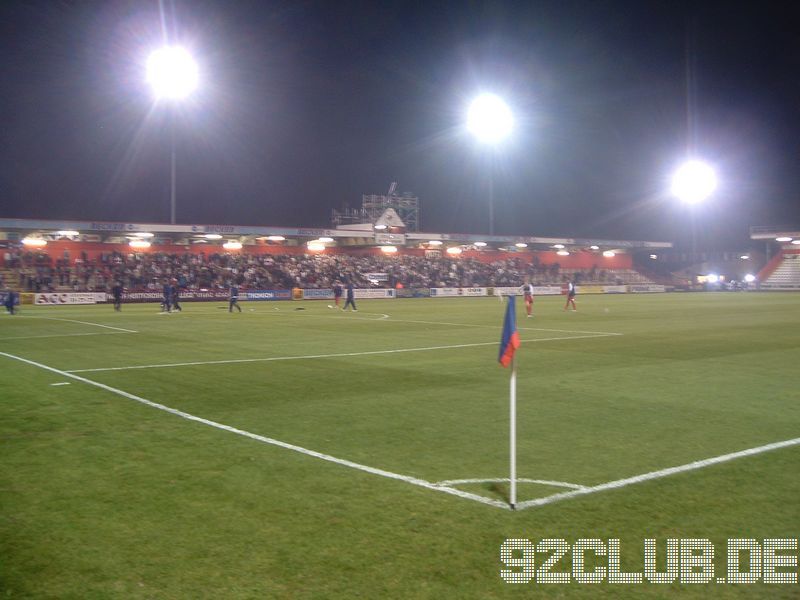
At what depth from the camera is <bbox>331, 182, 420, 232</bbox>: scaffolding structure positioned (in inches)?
2832

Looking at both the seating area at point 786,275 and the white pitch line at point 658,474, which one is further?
the seating area at point 786,275

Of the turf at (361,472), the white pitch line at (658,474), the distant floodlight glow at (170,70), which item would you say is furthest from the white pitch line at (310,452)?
the distant floodlight glow at (170,70)

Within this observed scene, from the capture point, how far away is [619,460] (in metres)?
7.41

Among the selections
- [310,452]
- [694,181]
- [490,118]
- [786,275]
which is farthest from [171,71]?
[786,275]

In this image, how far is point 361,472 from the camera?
274 inches

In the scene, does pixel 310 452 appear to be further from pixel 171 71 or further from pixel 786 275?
pixel 786 275

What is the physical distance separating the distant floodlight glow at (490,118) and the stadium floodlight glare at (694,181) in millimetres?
25700

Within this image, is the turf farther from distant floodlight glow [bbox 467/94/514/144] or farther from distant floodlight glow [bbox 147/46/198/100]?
distant floodlight glow [bbox 467/94/514/144]

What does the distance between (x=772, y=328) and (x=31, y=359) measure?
25975mm

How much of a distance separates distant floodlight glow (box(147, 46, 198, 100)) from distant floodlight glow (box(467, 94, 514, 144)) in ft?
77.6

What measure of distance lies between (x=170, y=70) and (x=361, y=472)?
40993 mm

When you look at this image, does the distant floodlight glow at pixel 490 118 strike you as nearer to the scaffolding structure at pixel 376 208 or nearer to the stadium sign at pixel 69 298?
the scaffolding structure at pixel 376 208

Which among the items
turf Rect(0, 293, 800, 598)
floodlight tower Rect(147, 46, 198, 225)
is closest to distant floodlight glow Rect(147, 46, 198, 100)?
floodlight tower Rect(147, 46, 198, 225)

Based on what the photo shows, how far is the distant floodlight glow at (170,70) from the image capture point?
41688 mm
